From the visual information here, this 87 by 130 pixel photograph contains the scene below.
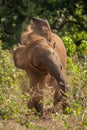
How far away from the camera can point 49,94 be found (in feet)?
26.0

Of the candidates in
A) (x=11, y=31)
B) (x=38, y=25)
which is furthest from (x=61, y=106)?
(x=11, y=31)

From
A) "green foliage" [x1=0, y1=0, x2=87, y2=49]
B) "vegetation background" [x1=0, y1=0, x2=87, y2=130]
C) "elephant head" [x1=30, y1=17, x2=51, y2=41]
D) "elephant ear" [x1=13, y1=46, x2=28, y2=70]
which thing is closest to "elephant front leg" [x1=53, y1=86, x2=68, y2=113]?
"vegetation background" [x1=0, y1=0, x2=87, y2=130]

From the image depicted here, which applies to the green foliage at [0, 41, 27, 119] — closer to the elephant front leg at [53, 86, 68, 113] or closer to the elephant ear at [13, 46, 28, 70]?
the elephant ear at [13, 46, 28, 70]

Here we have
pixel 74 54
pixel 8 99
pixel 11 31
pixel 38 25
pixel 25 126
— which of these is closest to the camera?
pixel 25 126

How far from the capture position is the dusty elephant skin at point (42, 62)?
26.5 ft

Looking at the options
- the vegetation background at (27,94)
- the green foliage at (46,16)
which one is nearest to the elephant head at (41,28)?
the vegetation background at (27,94)

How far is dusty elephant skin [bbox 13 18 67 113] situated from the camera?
8.09 m

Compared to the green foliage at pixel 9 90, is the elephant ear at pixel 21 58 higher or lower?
higher

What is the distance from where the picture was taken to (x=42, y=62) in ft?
26.9

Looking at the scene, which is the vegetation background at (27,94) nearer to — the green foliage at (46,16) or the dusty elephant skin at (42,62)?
the green foliage at (46,16)

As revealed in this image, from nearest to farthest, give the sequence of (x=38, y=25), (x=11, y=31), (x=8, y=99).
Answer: (x=8, y=99) < (x=38, y=25) < (x=11, y=31)

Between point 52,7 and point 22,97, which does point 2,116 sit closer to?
point 22,97

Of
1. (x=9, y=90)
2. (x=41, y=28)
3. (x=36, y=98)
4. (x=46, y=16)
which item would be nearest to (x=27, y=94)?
(x=9, y=90)

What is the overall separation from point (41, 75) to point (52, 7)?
10995 millimetres
